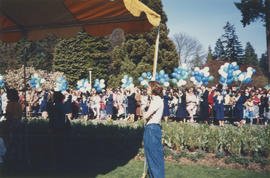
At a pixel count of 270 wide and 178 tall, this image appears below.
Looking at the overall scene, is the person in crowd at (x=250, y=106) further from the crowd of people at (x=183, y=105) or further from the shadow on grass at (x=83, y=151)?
the shadow on grass at (x=83, y=151)

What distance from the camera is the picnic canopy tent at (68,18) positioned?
6223mm

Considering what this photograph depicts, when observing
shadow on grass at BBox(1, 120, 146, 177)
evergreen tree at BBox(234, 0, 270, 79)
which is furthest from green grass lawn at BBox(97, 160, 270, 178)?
evergreen tree at BBox(234, 0, 270, 79)

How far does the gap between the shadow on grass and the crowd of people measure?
2747mm

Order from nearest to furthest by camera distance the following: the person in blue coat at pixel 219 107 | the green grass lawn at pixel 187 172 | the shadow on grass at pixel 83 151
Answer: the green grass lawn at pixel 187 172 < the shadow on grass at pixel 83 151 < the person in blue coat at pixel 219 107

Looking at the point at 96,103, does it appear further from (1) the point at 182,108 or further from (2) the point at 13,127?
(2) the point at 13,127

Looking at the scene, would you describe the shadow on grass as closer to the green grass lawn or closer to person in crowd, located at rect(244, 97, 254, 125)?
the green grass lawn

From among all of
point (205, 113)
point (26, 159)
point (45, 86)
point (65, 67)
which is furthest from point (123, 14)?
point (65, 67)

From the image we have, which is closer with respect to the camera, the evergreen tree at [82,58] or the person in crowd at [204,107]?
the person in crowd at [204,107]

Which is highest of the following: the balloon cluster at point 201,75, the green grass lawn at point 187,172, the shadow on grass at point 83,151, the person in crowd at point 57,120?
the balloon cluster at point 201,75

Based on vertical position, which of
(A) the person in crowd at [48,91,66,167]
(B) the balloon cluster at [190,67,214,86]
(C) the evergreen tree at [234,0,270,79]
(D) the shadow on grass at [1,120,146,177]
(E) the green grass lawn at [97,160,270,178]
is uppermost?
(C) the evergreen tree at [234,0,270,79]

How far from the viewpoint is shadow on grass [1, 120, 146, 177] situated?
21.0ft

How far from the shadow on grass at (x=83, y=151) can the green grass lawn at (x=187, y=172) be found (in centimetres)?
34

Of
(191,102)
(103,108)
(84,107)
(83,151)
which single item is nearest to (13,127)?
(83,151)

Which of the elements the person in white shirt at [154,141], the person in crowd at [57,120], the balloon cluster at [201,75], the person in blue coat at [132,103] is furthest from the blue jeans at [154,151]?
the balloon cluster at [201,75]
